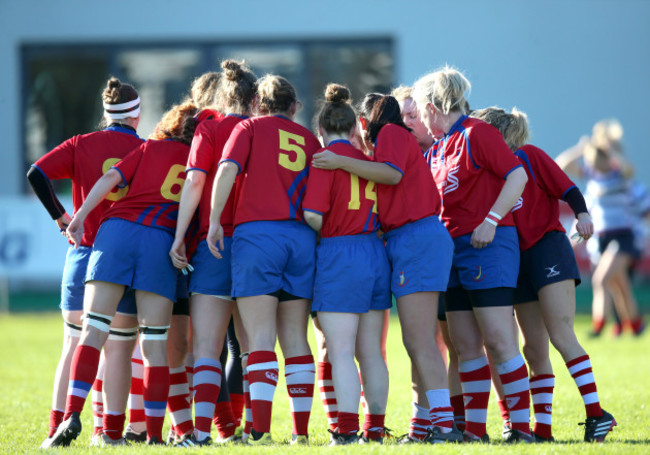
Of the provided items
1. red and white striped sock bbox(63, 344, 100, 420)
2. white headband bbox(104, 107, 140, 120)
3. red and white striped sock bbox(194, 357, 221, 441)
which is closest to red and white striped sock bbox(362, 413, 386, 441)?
red and white striped sock bbox(194, 357, 221, 441)

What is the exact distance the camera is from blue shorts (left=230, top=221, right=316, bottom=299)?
4.50m

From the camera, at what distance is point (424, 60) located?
58.5 feet

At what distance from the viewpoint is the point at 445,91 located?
4910 mm

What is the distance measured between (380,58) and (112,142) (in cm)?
1352

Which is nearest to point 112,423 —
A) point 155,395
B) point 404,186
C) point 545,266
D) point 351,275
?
point 155,395

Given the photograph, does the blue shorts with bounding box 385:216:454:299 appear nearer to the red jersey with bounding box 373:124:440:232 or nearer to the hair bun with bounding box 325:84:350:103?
the red jersey with bounding box 373:124:440:232

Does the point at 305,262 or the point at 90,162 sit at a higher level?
the point at 90,162

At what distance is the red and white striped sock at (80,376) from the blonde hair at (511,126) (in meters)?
2.58

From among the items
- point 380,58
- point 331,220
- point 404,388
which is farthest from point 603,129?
point 380,58

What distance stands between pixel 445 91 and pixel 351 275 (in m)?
1.19

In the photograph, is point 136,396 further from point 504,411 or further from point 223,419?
point 504,411

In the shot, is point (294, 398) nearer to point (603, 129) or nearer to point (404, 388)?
point (404, 388)

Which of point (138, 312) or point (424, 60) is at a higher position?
point (424, 60)

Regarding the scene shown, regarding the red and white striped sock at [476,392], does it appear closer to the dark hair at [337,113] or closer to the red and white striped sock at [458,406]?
the red and white striped sock at [458,406]
